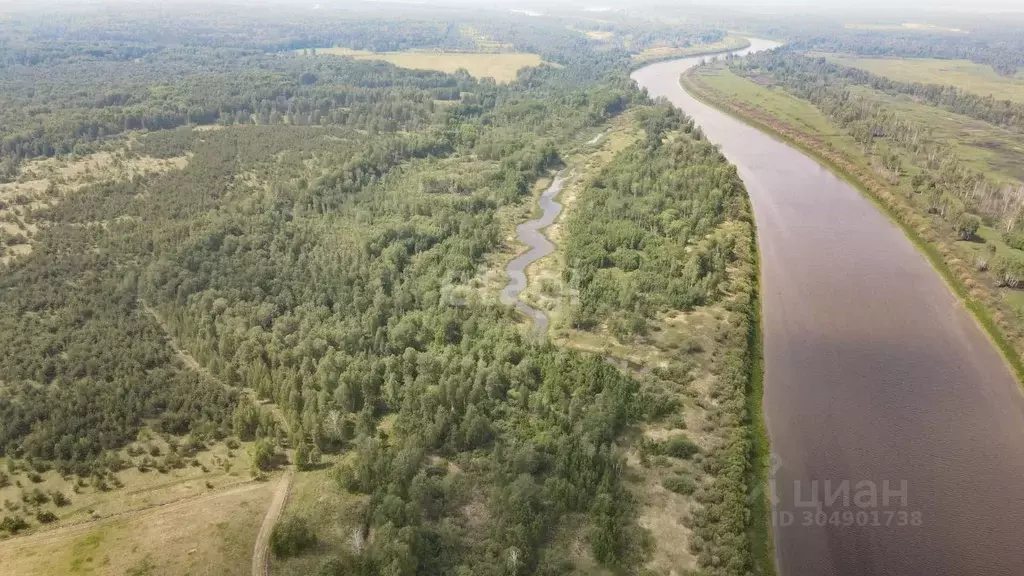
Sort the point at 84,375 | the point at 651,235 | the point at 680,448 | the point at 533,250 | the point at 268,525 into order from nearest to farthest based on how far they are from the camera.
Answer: the point at 268,525, the point at 680,448, the point at 84,375, the point at 651,235, the point at 533,250

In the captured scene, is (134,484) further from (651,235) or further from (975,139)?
(975,139)

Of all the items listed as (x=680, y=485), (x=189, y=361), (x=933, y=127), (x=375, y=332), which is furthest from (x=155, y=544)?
(x=933, y=127)

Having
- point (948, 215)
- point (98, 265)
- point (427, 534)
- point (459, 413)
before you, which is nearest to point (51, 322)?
point (98, 265)

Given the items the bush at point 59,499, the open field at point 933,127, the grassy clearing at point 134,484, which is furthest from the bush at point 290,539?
the open field at point 933,127

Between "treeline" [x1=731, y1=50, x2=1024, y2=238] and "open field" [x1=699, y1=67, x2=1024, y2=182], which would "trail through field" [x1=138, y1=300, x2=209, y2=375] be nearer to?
"treeline" [x1=731, y1=50, x2=1024, y2=238]

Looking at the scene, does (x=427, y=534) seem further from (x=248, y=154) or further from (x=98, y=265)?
(x=248, y=154)

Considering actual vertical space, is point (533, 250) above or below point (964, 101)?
below

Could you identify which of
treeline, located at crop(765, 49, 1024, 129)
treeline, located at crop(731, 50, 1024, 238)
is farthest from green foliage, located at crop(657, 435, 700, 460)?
treeline, located at crop(765, 49, 1024, 129)
